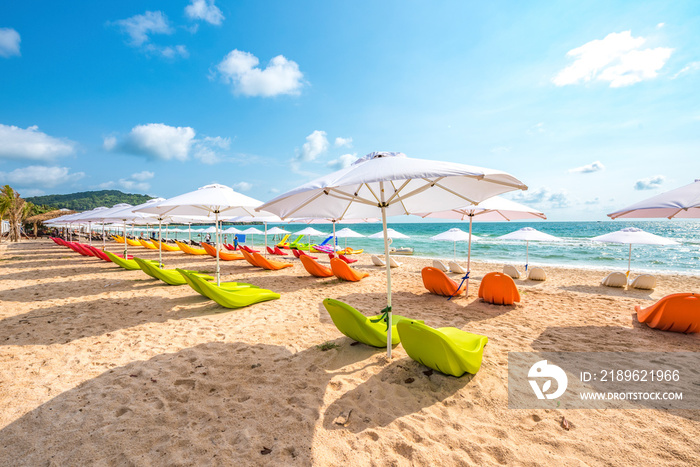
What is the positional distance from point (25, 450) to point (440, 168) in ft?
12.0

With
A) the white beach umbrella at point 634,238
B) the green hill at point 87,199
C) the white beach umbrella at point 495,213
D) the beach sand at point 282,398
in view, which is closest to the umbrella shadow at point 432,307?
the beach sand at point 282,398

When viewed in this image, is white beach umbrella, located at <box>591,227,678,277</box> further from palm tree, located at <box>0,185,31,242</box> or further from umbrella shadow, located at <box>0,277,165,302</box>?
palm tree, located at <box>0,185,31,242</box>

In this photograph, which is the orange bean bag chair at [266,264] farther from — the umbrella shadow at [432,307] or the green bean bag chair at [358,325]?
the green bean bag chair at [358,325]

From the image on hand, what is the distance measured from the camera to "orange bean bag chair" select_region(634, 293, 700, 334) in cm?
402

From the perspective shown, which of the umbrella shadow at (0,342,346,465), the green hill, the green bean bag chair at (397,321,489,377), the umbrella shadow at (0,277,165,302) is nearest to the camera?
the umbrella shadow at (0,342,346,465)

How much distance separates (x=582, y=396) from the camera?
103 inches

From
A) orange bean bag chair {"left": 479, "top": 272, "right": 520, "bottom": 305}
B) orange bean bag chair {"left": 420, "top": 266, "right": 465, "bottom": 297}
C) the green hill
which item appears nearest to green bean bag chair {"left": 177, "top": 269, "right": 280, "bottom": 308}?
orange bean bag chair {"left": 420, "top": 266, "right": 465, "bottom": 297}

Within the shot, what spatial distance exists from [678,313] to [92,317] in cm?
905

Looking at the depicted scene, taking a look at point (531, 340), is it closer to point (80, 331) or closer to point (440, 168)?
point (440, 168)

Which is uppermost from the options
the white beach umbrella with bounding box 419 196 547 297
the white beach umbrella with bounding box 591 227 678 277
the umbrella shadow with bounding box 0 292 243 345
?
the white beach umbrella with bounding box 419 196 547 297

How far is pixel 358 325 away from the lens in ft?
10.9

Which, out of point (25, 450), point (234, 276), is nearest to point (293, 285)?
point (234, 276)

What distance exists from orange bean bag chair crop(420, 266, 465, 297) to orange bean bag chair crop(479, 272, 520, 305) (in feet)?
2.16

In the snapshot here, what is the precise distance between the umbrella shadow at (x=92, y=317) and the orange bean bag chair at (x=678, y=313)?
6.90 meters
